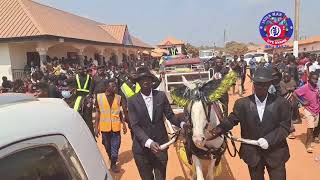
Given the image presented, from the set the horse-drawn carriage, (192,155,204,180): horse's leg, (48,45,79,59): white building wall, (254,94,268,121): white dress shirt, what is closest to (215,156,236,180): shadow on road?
the horse-drawn carriage

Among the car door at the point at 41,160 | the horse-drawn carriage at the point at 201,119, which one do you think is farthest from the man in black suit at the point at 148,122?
the car door at the point at 41,160

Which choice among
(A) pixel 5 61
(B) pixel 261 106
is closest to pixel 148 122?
(B) pixel 261 106

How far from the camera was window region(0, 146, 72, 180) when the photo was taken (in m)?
→ 1.77

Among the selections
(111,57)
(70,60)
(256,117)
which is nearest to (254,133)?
(256,117)

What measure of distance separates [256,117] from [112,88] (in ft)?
12.1

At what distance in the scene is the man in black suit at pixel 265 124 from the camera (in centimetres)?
442

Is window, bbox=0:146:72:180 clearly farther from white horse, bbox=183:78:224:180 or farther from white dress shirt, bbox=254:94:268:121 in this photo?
white horse, bbox=183:78:224:180

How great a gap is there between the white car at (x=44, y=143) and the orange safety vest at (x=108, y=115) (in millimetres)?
5213

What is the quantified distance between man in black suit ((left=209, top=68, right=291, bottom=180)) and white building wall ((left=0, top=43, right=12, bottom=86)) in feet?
55.1

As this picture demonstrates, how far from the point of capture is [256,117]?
14.8ft

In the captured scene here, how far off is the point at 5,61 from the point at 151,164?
647 inches

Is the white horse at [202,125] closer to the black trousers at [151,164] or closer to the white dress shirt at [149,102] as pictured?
the black trousers at [151,164]

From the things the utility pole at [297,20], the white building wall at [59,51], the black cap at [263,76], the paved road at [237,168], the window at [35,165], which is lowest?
the paved road at [237,168]

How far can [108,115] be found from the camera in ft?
25.1
